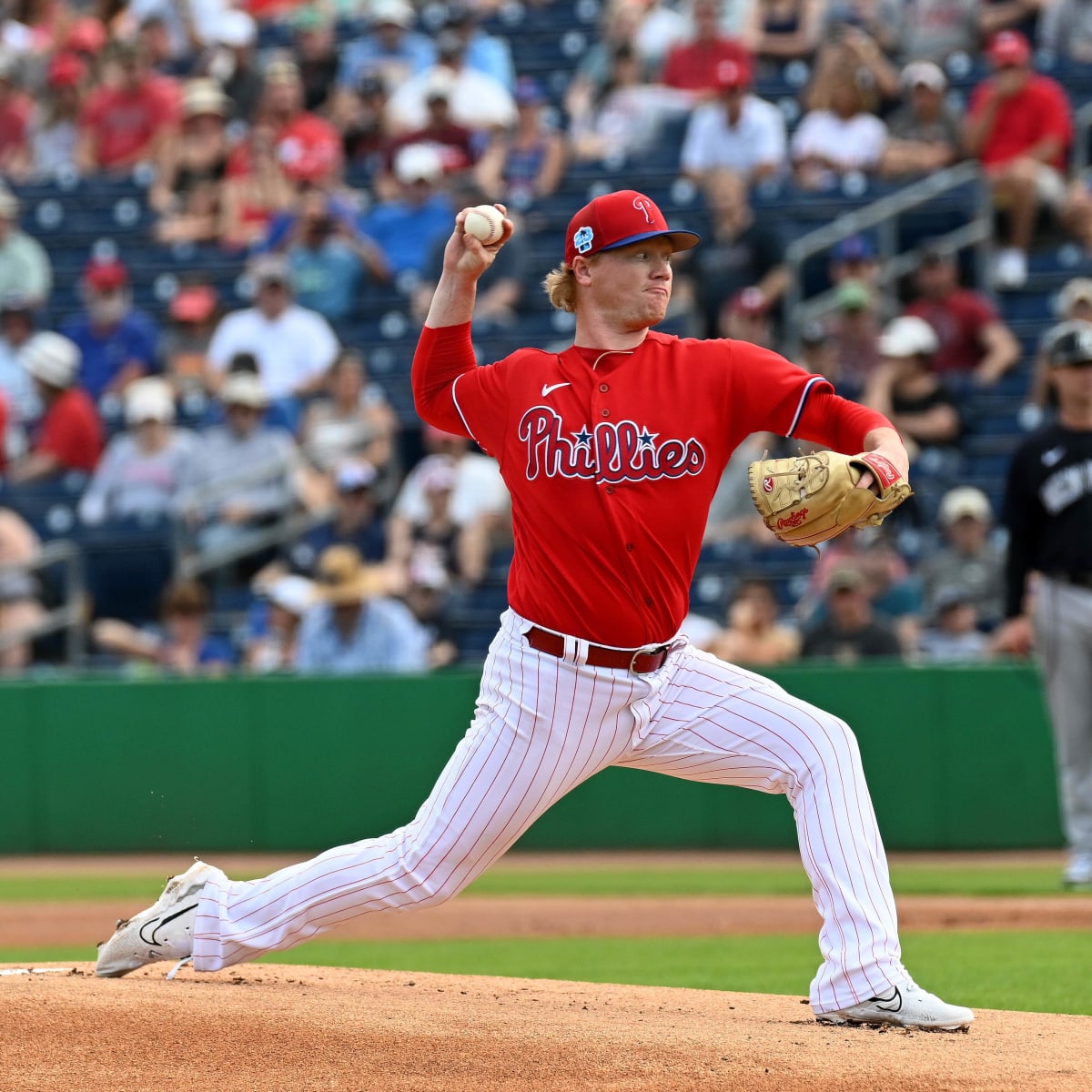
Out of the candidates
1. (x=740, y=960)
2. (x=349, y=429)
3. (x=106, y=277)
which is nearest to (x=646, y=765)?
(x=740, y=960)

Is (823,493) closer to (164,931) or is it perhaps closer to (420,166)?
(164,931)

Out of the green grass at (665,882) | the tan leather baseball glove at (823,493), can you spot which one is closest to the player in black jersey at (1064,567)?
the green grass at (665,882)

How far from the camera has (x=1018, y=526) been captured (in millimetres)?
8000

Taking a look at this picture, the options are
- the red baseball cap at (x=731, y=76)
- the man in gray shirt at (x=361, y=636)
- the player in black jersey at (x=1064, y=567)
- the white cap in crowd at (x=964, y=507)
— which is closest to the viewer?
the player in black jersey at (x=1064, y=567)

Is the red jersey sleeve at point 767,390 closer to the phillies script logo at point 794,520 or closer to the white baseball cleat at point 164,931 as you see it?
the phillies script logo at point 794,520

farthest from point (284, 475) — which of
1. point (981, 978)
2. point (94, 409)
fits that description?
point (981, 978)

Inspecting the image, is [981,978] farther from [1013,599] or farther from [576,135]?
[576,135]

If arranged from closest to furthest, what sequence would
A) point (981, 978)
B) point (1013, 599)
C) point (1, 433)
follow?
1. point (981, 978)
2. point (1013, 599)
3. point (1, 433)

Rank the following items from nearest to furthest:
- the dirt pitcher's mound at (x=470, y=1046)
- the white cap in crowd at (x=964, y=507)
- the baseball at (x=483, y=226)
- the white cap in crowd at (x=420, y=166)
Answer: the dirt pitcher's mound at (x=470, y=1046)
the baseball at (x=483, y=226)
the white cap in crowd at (x=964, y=507)
the white cap in crowd at (x=420, y=166)

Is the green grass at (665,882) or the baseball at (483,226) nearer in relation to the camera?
the baseball at (483,226)

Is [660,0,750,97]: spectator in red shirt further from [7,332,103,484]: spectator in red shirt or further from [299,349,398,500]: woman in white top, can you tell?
[7,332,103,484]: spectator in red shirt

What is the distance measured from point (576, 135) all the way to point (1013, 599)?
7017mm

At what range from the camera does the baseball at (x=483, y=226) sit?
4648mm

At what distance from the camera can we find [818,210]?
1263 cm
